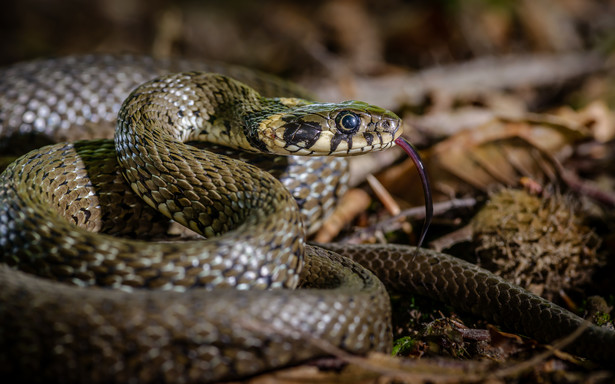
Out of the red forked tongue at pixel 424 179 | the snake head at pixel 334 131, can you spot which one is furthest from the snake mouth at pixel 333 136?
the red forked tongue at pixel 424 179

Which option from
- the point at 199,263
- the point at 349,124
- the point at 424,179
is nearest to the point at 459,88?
the point at 424,179

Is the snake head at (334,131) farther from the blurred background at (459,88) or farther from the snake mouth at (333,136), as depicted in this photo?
the blurred background at (459,88)

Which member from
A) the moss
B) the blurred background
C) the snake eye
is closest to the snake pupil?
the snake eye

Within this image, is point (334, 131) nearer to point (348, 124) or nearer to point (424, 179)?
point (348, 124)

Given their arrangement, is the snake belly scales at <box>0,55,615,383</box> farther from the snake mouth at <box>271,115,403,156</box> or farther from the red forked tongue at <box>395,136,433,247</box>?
the red forked tongue at <box>395,136,433,247</box>

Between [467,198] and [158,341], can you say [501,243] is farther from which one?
[158,341]
